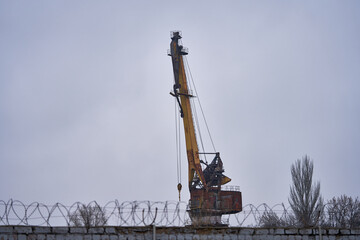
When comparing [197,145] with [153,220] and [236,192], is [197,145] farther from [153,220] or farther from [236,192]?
[153,220]

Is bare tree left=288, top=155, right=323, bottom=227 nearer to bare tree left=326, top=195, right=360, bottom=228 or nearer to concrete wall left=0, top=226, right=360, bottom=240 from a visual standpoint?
bare tree left=326, top=195, right=360, bottom=228

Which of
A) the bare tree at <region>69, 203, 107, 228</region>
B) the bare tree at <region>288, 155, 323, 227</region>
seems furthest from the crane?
the bare tree at <region>69, 203, 107, 228</region>

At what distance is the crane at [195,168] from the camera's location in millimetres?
32938

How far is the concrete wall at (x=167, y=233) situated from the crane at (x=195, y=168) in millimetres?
20271

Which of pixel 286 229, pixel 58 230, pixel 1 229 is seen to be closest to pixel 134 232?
pixel 58 230

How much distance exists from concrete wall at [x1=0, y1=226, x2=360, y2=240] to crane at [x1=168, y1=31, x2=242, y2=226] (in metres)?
20.3

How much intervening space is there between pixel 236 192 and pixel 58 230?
24208 mm

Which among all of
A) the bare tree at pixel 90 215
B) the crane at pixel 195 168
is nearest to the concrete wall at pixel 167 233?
the bare tree at pixel 90 215

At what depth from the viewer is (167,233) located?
35.3ft

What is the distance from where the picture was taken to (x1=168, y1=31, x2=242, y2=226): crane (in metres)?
32.9

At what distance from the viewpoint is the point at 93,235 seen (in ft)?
34.2

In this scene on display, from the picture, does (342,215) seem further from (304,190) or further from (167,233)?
(304,190)

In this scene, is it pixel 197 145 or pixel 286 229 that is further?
pixel 197 145

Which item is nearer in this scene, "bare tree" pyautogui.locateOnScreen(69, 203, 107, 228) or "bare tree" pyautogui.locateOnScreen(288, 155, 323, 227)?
"bare tree" pyautogui.locateOnScreen(69, 203, 107, 228)
